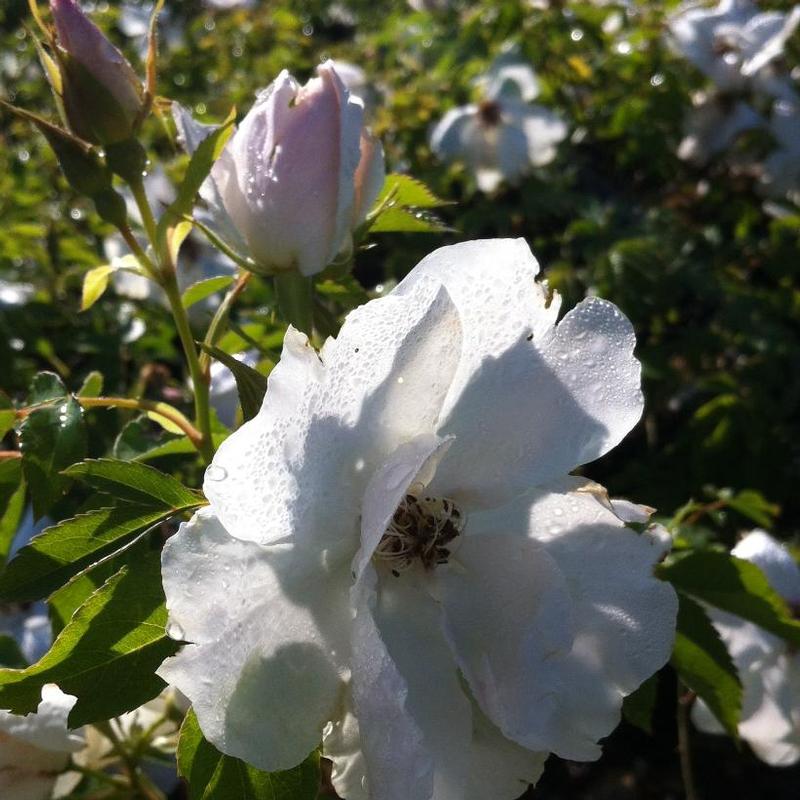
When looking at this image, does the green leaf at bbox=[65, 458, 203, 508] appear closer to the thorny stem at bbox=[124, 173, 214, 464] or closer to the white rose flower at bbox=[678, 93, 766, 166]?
the thorny stem at bbox=[124, 173, 214, 464]

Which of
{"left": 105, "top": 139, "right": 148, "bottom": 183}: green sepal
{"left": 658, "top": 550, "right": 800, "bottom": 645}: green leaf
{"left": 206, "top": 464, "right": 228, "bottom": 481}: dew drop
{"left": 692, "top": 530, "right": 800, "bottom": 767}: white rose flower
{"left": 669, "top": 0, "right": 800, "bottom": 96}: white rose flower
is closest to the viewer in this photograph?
{"left": 206, "top": 464, "right": 228, "bottom": 481}: dew drop

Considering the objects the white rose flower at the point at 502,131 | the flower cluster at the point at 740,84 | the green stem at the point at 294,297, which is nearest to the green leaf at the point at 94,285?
the green stem at the point at 294,297

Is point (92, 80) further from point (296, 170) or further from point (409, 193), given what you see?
point (409, 193)

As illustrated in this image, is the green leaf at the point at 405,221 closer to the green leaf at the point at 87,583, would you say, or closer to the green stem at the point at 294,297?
the green stem at the point at 294,297

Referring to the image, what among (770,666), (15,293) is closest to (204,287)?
(770,666)

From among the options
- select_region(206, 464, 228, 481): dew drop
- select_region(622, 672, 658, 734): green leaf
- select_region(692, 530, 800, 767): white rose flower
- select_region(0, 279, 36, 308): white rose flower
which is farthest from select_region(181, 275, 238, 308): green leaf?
select_region(0, 279, 36, 308): white rose flower
